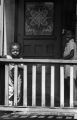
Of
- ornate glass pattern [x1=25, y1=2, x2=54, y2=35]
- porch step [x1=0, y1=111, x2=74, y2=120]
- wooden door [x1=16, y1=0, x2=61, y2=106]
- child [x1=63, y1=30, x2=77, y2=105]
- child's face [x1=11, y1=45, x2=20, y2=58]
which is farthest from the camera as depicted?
ornate glass pattern [x1=25, y1=2, x2=54, y2=35]

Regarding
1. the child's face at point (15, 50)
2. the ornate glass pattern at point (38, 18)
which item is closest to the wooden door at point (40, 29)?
the ornate glass pattern at point (38, 18)

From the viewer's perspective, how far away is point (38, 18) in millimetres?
9125

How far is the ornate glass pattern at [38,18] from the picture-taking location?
9094mm

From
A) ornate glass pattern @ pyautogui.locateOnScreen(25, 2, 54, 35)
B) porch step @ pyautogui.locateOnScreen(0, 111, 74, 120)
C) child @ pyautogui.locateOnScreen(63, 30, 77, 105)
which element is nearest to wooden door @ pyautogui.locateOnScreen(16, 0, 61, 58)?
ornate glass pattern @ pyautogui.locateOnScreen(25, 2, 54, 35)

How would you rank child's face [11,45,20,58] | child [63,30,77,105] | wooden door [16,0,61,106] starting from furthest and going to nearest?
wooden door [16,0,61,106], child [63,30,77,105], child's face [11,45,20,58]

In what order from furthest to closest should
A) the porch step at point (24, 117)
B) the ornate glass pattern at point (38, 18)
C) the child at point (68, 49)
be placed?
1. the ornate glass pattern at point (38, 18)
2. the child at point (68, 49)
3. the porch step at point (24, 117)

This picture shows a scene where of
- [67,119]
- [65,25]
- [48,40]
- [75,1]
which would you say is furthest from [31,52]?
[67,119]

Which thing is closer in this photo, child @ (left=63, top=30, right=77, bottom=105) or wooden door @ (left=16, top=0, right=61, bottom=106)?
child @ (left=63, top=30, right=77, bottom=105)

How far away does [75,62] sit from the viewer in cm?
633

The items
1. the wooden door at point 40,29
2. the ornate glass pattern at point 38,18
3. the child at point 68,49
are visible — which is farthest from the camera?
the ornate glass pattern at point 38,18

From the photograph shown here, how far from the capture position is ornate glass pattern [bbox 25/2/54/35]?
29.8ft

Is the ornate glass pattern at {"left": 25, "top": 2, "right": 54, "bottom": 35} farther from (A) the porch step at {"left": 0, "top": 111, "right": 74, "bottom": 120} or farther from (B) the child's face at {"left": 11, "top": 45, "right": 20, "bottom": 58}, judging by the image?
(A) the porch step at {"left": 0, "top": 111, "right": 74, "bottom": 120}

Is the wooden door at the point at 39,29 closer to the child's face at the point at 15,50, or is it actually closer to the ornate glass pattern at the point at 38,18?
the ornate glass pattern at the point at 38,18

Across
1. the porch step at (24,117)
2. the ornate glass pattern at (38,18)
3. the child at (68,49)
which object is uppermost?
the ornate glass pattern at (38,18)
